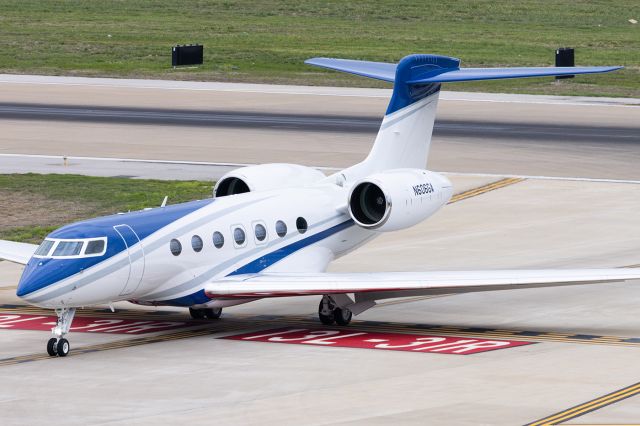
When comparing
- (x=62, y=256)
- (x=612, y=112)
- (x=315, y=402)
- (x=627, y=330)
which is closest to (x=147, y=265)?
(x=62, y=256)

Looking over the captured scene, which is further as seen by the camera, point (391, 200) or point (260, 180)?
point (260, 180)

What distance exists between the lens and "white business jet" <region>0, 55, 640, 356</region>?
28234 millimetres

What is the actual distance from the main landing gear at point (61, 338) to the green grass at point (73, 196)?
12409 mm

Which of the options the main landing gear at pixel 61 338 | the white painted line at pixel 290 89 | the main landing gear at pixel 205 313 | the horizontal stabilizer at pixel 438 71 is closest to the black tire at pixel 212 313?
the main landing gear at pixel 205 313

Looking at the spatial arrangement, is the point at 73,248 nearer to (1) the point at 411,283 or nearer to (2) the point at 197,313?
(2) the point at 197,313

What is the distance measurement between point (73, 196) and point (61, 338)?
63.5ft

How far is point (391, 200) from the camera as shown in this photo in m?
31.8

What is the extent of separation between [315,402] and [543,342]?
6.48 m

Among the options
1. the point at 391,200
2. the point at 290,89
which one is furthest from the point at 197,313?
the point at 290,89

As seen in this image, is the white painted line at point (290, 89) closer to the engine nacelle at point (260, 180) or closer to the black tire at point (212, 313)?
the engine nacelle at point (260, 180)

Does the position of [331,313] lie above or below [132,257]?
below

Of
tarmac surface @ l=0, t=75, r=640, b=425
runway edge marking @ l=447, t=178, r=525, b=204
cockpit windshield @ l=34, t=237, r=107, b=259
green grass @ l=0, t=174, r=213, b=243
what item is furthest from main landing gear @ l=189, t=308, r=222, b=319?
runway edge marking @ l=447, t=178, r=525, b=204

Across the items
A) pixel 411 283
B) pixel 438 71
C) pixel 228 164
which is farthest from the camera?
pixel 228 164

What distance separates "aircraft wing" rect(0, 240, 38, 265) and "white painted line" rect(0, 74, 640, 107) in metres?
44.0
